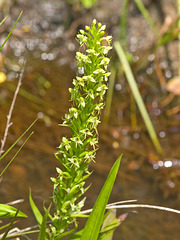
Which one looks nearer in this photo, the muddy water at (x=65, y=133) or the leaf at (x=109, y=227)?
the leaf at (x=109, y=227)

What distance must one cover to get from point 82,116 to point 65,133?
2.15m

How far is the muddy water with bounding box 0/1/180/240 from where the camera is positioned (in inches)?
93.7

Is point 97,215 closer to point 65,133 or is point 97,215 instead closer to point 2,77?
point 65,133

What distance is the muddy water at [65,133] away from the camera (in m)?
2.38

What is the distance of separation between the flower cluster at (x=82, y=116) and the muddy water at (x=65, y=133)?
94 cm

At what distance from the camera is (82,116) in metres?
0.96

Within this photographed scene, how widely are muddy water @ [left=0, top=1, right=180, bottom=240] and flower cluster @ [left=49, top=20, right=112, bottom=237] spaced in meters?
0.94

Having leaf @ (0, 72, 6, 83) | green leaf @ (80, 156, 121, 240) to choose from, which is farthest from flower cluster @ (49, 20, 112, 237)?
leaf @ (0, 72, 6, 83)

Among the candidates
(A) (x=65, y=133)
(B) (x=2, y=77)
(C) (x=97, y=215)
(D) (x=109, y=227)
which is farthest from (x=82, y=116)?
(B) (x=2, y=77)

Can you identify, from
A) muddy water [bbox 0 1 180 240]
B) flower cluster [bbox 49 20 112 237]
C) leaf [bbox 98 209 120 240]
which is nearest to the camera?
flower cluster [bbox 49 20 112 237]

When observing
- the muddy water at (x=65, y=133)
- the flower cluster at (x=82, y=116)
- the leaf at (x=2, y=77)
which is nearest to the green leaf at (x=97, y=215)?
the flower cluster at (x=82, y=116)

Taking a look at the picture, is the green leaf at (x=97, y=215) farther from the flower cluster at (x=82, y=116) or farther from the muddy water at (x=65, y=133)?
the muddy water at (x=65, y=133)

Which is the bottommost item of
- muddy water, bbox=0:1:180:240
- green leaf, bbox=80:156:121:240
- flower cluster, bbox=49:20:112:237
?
green leaf, bbox=80:156:121:240

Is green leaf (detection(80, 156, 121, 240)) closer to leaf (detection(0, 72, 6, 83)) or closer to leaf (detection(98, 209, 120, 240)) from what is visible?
leaf (detection(98, 209, 120, 240))
